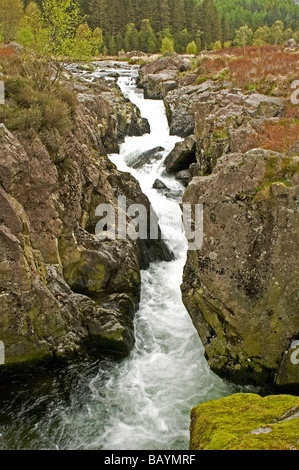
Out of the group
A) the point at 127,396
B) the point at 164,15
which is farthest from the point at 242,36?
the point at 127,396

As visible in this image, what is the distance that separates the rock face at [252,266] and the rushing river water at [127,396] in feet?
4.88

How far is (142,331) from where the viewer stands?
1318 centimetres

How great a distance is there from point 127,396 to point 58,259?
218 inches

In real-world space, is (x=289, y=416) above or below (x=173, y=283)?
above

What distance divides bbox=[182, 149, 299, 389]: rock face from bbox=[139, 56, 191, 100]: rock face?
31.5 metres

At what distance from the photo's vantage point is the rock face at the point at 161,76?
127 feet

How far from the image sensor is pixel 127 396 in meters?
10.4

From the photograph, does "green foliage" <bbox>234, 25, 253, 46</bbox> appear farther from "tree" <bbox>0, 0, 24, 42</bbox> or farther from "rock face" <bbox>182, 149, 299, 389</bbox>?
"rock face" <bbox>182, 149, 299, 389</bbox>

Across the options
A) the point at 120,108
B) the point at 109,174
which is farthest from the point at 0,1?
the point at 109,174

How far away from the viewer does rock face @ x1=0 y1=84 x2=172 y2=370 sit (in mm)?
10664

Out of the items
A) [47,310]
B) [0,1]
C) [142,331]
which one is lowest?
[142,331]
